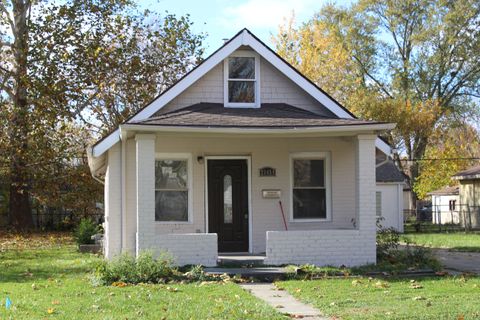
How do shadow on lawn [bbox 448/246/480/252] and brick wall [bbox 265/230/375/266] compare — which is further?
shadow on lawn [bbox 448/246/480/252]

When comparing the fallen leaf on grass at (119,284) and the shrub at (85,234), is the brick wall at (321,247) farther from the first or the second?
the shrub at (85,234)

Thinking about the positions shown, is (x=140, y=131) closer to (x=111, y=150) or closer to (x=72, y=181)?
→ (x=111, y=150)

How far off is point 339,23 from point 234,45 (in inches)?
1417

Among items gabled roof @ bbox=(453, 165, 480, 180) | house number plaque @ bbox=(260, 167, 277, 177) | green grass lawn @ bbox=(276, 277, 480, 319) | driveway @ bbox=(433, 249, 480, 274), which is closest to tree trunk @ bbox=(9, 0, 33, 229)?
house number plaque @ bbox=(260, 167, 277, 177)

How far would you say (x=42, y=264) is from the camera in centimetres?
1697

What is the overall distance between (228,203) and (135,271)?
4401 millimetres

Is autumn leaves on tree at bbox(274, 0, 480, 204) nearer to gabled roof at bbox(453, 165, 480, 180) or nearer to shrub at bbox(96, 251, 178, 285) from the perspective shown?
gabled roof at bbox(453, 165, 480, 180)

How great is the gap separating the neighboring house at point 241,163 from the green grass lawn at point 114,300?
2.60 metres

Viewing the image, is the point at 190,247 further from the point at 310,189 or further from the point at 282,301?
the point at 282,301

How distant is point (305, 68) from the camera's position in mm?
40781

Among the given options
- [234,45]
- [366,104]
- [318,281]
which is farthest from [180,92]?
[366,104]

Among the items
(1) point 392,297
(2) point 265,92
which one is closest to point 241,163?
(2) point 265,92

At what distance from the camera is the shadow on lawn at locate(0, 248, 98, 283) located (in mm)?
14297

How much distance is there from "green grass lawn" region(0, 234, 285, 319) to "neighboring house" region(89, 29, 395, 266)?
2.60m
